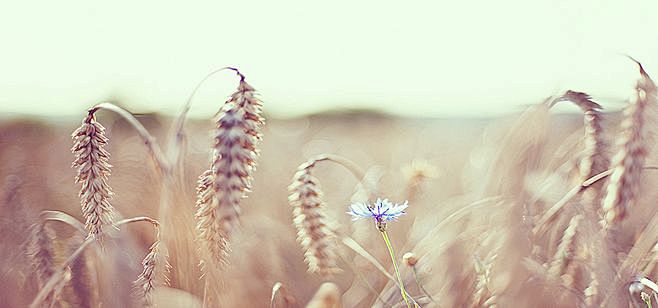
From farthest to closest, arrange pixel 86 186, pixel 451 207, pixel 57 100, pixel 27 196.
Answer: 1. pixel 57 100
2. pixel 27 196
3. pixel 451 207
4. pixel 86 186

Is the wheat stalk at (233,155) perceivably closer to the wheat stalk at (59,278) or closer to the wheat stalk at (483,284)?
the wheat stalk at (59,278)

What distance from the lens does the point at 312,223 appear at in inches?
27.6

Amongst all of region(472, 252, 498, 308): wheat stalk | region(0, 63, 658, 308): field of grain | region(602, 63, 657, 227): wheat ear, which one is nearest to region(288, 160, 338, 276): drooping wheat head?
region(0, 63, 658, 308): field of grain

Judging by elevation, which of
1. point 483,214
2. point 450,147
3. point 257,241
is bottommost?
point 450,147

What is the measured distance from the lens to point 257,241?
92 cm

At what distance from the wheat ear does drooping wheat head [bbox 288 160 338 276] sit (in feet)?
0.69

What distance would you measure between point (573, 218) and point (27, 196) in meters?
0.57

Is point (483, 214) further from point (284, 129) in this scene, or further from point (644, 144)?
point (284, 129)

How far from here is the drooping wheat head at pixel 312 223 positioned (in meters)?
0.69

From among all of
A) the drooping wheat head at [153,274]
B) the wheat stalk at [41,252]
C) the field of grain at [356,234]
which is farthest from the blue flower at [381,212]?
the wheat stalk at [41,252]

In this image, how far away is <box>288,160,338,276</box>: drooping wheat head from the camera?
0.69 m

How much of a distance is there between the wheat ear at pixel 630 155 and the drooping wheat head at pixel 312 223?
211mm

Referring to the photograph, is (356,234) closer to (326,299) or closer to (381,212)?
(381,212)

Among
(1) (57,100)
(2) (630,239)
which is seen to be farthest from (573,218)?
(1) (57,100)
